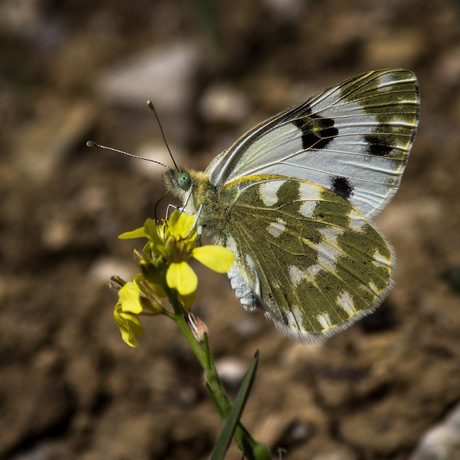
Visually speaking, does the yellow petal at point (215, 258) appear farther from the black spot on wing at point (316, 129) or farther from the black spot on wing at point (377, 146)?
the black spot on wing at point (377, 146)

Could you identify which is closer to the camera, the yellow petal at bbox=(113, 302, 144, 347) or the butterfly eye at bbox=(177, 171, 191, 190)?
the yellow petal at bbox=(113, 302, 144, 347)

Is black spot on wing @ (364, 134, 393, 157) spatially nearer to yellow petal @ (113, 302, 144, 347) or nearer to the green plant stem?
the green plant stem

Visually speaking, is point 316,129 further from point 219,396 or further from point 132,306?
point 219,396

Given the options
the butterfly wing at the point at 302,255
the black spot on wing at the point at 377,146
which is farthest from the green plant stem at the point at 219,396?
the black spot on wing at the point at 377,146

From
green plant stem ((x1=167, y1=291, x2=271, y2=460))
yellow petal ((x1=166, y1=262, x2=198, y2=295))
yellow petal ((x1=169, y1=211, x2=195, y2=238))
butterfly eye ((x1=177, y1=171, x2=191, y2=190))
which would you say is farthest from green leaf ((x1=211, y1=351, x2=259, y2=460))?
butterfly eye ((x1=177, y1=171, x2=191, y2=190))

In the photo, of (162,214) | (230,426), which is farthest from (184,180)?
(162,214)

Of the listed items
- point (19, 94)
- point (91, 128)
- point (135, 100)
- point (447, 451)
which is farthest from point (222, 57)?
point (447, 451)

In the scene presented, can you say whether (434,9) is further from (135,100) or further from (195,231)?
(195,231)
